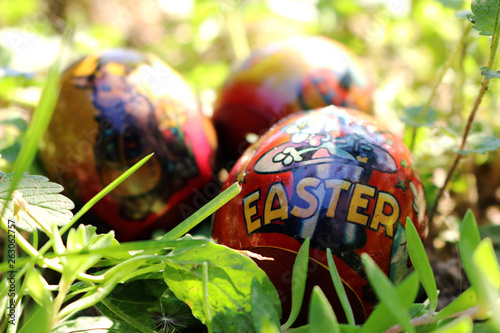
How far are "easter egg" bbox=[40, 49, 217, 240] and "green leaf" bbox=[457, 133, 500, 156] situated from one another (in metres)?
0.55

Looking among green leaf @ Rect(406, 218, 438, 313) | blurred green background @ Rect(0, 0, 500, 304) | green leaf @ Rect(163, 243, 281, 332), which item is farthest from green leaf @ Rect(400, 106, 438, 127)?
green leaf @ Rect(163, 243, 281, 332)

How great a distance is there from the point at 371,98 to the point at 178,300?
75 cm

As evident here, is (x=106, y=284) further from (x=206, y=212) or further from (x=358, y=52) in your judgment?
(x=358, y=52)

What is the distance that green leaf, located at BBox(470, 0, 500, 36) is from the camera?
0.76 m

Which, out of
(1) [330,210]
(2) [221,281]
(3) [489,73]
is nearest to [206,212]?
(2) [221,281]

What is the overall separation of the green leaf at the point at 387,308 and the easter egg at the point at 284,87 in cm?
68

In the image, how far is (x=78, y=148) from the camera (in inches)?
39.2

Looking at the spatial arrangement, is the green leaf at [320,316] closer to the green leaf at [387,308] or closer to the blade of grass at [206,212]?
the green leaf at [387,308]

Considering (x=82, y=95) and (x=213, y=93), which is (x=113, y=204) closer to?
(x=82, y=95)

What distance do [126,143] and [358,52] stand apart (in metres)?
1.15

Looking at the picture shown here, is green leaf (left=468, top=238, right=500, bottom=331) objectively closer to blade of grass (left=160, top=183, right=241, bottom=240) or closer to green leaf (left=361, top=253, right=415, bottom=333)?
green leaf (left=361, top=253, right=415, bottom=333)

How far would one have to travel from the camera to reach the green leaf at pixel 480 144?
90cm

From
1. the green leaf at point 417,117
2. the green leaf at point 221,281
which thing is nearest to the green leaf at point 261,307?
the green leaf at point 221,281

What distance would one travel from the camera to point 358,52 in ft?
6.06
